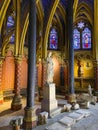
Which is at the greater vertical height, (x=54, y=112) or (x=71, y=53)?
(x=71, y=53)

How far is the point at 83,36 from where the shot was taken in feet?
63.2

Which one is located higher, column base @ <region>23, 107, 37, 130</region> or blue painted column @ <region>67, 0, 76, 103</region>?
blue painted column @ <region>67, 0, 76, 103</region>

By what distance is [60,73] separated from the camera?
1955 centimetres

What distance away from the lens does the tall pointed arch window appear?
19.0 meters

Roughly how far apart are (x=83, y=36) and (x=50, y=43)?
12.8 feet

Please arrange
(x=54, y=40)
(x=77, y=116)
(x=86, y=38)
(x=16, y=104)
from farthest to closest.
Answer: (x=54, y=40) < (x=86, y=38) < (x=16, y=104) < (x=77, y=116)

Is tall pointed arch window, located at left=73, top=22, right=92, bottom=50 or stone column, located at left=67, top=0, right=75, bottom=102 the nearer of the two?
stone column, located at left=67, top=0, right=75, bottom=102

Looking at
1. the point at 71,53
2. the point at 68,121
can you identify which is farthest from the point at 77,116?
the point at 71,53

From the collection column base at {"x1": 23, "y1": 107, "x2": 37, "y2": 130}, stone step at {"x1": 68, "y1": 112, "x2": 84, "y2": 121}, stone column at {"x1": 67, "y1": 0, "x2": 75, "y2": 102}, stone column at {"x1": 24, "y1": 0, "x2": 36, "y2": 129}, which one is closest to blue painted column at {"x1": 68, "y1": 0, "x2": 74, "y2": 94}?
stone column at {"x1": 67, "y1": 0, "x2": 75, "y2": 102}

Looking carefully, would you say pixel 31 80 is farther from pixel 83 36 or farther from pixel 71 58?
pixel 83 36

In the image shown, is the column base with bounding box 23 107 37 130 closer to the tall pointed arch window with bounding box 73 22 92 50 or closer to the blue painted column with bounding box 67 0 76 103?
the blue painted column with bounding box 67 0 76 103

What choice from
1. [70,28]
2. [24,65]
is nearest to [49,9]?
[70,28]

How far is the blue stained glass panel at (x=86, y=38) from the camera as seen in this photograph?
62.2 ft

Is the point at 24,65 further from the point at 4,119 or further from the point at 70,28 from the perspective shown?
the point at 4,119
